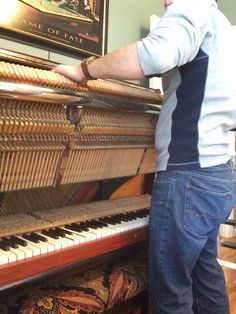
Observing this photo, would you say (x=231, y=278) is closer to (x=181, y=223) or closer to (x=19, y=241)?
(x=181, y=223)

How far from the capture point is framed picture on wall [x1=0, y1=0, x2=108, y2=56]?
172cm

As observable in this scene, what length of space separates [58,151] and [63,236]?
0.35m

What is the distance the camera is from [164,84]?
147 centimetres

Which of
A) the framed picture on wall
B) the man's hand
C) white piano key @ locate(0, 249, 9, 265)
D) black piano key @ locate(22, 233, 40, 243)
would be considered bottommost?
white piano key @ locate(0, 249, 9, 265)

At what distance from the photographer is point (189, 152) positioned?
1.33 metres

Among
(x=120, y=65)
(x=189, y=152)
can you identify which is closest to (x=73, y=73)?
(x=120, y=65)

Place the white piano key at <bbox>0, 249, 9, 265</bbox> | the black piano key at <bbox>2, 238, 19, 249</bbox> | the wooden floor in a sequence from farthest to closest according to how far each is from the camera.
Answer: the wooden floor < the black piano key at <bbox>2, 238, 19, 249</bbox> < the white piano key at <bbox>0, 249, 9, 265</bbox>

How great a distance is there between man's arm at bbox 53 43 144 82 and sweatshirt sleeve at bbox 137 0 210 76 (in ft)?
0.08

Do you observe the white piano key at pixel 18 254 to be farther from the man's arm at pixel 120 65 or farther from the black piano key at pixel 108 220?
the man's arm at pixel 120 65

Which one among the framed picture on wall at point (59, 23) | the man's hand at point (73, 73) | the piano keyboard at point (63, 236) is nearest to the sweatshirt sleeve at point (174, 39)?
the man's hand at point (73, 73)

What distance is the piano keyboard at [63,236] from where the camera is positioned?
44.9 inches

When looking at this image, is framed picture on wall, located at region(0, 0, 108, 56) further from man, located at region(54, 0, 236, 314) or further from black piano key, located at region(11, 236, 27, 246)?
black piano key, located at region(11, 236, 27, 246)

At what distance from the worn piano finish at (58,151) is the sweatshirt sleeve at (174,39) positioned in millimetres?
344

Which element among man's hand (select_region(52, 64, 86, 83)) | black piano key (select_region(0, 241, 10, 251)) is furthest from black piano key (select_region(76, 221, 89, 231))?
man's hand (select_region(52, 64, 86, 83))
